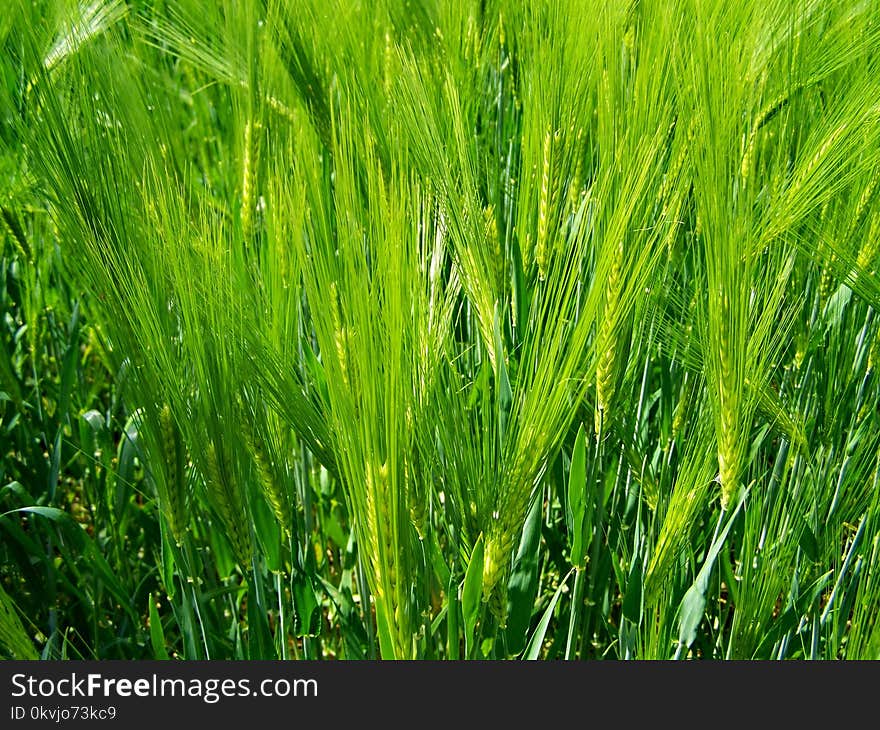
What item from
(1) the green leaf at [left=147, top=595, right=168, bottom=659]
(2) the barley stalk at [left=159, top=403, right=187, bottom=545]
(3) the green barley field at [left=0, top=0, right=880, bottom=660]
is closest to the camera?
(3) the green barley field at [left=0, top=0, right=880, bottom=660]

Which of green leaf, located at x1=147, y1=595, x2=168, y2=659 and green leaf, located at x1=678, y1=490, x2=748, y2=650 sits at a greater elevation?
green leaf, located at x1=147, y1=595, x2=168, y2=659

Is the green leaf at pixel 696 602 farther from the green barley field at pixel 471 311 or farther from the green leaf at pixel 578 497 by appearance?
the green leaf at pixel 578 497

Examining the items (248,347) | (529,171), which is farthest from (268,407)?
(529,171)

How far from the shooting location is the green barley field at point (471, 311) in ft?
2.39

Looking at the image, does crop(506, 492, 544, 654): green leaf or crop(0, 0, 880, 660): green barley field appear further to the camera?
crop(506, 492, 544, 654): green leaf

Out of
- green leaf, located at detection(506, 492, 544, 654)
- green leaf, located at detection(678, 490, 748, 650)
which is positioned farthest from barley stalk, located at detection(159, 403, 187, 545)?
green leaf, located at detection(678, 490, 748, 650)

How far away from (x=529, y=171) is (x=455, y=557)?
1.40 ft

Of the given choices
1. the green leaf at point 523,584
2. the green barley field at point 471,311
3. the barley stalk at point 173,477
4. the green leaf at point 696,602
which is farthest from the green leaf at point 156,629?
the green leaf at point 696,602

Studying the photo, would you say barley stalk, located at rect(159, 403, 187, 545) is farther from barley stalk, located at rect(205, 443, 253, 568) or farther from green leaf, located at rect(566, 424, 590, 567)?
green leaf, located at rect(566, 424, 590, 567)

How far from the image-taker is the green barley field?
0.73 meters

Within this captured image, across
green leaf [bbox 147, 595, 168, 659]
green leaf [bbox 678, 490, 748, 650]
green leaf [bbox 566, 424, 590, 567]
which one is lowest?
green leaf [bbox 678, 490, 748, 650]

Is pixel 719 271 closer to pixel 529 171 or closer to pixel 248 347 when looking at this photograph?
pixel 529 171

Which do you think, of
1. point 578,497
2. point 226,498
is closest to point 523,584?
point 578,497

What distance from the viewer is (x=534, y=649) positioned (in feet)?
3.05
